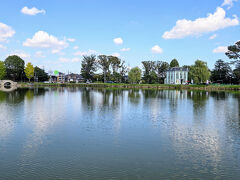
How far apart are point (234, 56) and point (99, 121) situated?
96758 millimetres

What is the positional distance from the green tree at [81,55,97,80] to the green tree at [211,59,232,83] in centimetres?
8804

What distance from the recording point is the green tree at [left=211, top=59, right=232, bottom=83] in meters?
157

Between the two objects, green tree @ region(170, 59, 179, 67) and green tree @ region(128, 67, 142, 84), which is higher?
green tree @ region(170, 59, 179, 67)

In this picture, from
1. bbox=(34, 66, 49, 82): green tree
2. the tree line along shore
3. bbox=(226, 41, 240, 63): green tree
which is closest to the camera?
bbox=(226, 41, 240, 63): green tree

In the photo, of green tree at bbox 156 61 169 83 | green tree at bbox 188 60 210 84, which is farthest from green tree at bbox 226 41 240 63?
green tree at bbox 156 61 169 83

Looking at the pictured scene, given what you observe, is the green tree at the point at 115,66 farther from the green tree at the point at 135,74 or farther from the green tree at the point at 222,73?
the green tree at the point at 222,73

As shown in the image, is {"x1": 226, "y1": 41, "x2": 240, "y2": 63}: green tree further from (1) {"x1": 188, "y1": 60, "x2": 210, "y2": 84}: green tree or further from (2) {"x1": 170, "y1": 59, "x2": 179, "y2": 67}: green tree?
(2) {"x1": 170, "y1": 59, "x2": 179, "y2": 67}: green tree

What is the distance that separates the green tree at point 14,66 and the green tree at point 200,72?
116m

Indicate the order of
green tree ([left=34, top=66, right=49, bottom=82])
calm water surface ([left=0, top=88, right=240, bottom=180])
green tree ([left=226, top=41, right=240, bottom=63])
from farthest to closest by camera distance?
green tree ([left=34, top=66, right=49, bottom=82]), green tree ([left=226, top=41, right=240, bottom=63]), calm water surface ([left=0, top=88, right=240, bottom=180])

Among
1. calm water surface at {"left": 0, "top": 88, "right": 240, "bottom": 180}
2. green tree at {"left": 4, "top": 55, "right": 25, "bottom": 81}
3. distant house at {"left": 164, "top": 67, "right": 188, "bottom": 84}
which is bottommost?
calm water surface at {"left": 0, "top": 88, "right": 240, "bottom": 180}

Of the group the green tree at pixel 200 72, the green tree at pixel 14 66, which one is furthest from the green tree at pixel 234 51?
the green tree at pixel 14 66

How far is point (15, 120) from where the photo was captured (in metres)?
25.3

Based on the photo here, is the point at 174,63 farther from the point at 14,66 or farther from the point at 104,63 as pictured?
the point at 14,66

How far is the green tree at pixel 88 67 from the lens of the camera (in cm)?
16138
